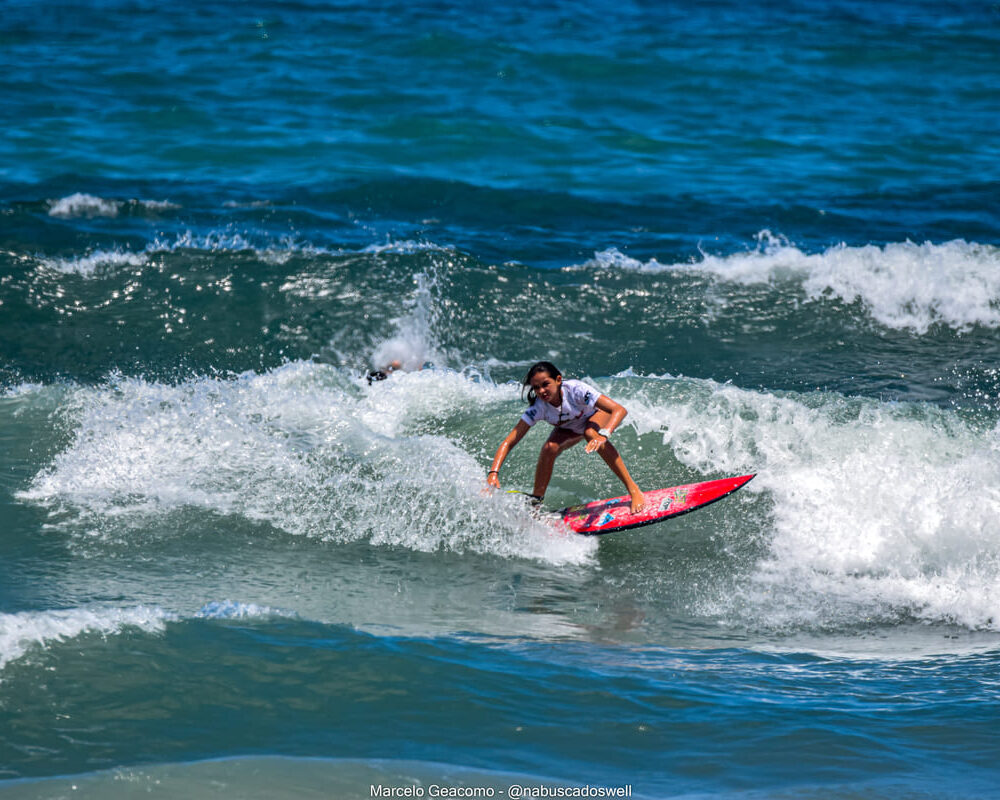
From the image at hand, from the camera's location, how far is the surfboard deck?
24.9ft

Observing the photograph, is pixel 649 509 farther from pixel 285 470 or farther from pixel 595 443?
pixel 285 470

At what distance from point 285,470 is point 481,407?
240cm

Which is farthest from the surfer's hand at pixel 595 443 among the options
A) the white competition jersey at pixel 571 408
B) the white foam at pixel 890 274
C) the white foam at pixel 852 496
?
the white foam at pixel 890 274

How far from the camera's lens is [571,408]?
24.5 ft

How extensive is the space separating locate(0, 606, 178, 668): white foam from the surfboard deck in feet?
10.3

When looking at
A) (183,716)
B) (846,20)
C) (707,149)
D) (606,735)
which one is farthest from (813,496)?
(846,20)

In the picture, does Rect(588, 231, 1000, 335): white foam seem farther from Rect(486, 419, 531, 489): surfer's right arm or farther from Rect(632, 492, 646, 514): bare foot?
Rect(486, 419, 531, 489): surfer's right arm

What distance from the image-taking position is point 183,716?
15.2 ft

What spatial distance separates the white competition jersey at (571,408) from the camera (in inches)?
291

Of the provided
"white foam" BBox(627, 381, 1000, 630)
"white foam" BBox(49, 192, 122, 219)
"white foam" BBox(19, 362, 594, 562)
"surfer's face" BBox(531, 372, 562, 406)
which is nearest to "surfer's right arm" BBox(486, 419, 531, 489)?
"white foam" BBox(19, 362, 594, 562)

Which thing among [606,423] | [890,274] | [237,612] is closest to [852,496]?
[606,423]

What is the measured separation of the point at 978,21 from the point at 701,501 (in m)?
21.9

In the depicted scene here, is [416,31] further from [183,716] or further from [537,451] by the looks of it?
[183,716]

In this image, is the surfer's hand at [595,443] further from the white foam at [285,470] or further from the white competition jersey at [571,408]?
the white foam at [285,470]
